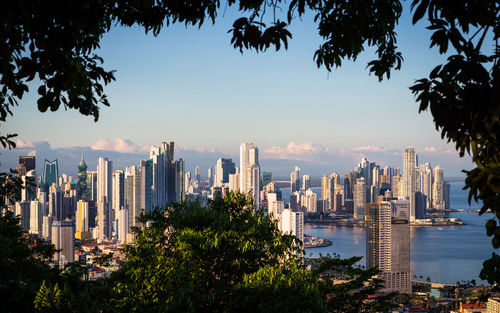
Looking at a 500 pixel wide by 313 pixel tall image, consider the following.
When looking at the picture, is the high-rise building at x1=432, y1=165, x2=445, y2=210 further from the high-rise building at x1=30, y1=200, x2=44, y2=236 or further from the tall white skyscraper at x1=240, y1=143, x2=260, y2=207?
the high-rise building at x1=30, y1=200, x2=44, y2=236

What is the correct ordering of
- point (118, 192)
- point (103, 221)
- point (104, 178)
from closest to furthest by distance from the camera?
point (103, 221) < point (118, 192) < point (104, 178)

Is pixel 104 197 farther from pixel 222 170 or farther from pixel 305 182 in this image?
pixel 305 182

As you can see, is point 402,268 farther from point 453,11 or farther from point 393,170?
point 393,170

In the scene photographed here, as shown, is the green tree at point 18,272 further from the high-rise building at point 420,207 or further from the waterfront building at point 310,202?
the waterfront building at point 310,202

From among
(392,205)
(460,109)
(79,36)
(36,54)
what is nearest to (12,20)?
(36,54)

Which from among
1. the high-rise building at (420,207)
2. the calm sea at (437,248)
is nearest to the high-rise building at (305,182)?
the high-rise building at (420,207)

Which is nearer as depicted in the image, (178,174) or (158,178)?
(158,178)

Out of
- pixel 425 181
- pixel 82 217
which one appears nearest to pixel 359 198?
pixel 425 181

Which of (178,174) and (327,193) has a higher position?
(178,174)
